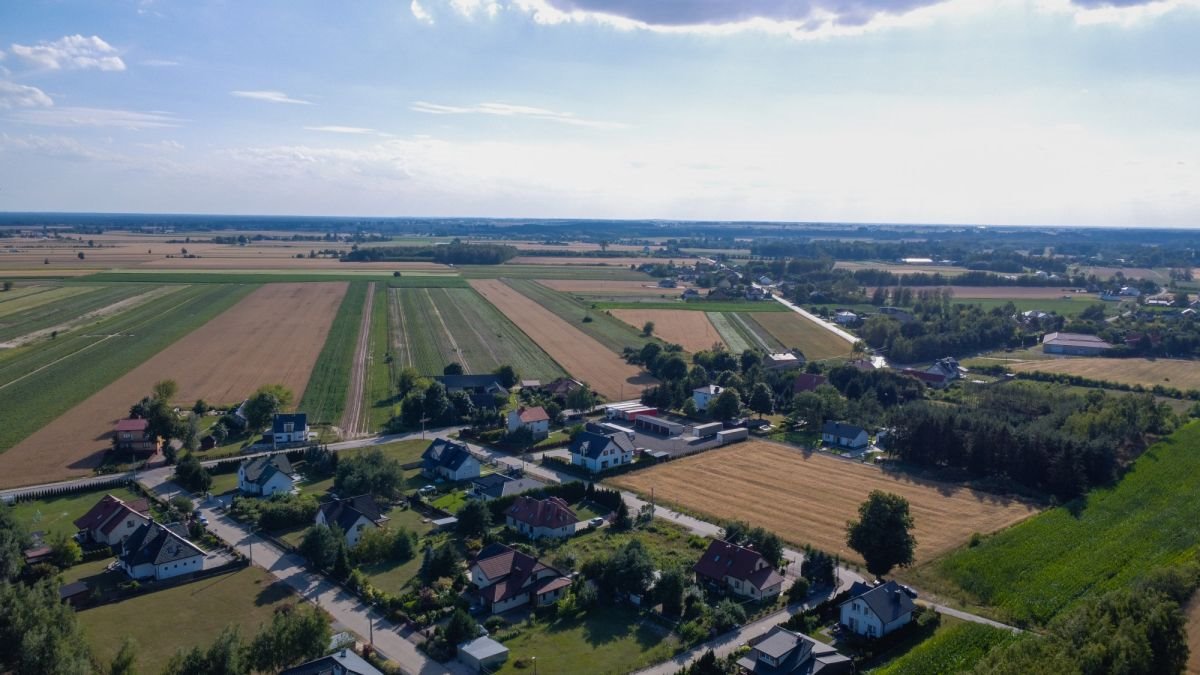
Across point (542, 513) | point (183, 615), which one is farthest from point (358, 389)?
point (183, 615)

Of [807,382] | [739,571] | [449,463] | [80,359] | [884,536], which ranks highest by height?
[80,359]

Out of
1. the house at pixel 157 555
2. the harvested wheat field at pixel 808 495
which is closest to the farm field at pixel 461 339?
the harvested wheat field at pixel 808 495

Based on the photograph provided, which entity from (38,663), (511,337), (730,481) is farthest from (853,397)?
(38,663)

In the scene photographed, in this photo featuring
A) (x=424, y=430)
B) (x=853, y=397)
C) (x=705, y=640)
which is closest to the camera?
(x=705, y=640)

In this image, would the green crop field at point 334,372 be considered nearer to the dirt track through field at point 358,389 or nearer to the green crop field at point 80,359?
the dirt track through field at point 358,389

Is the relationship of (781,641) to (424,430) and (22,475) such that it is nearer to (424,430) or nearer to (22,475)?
(424,430)

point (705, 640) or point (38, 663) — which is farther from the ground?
point (38, 663)

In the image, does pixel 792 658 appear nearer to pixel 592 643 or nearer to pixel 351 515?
pixel 592 643
